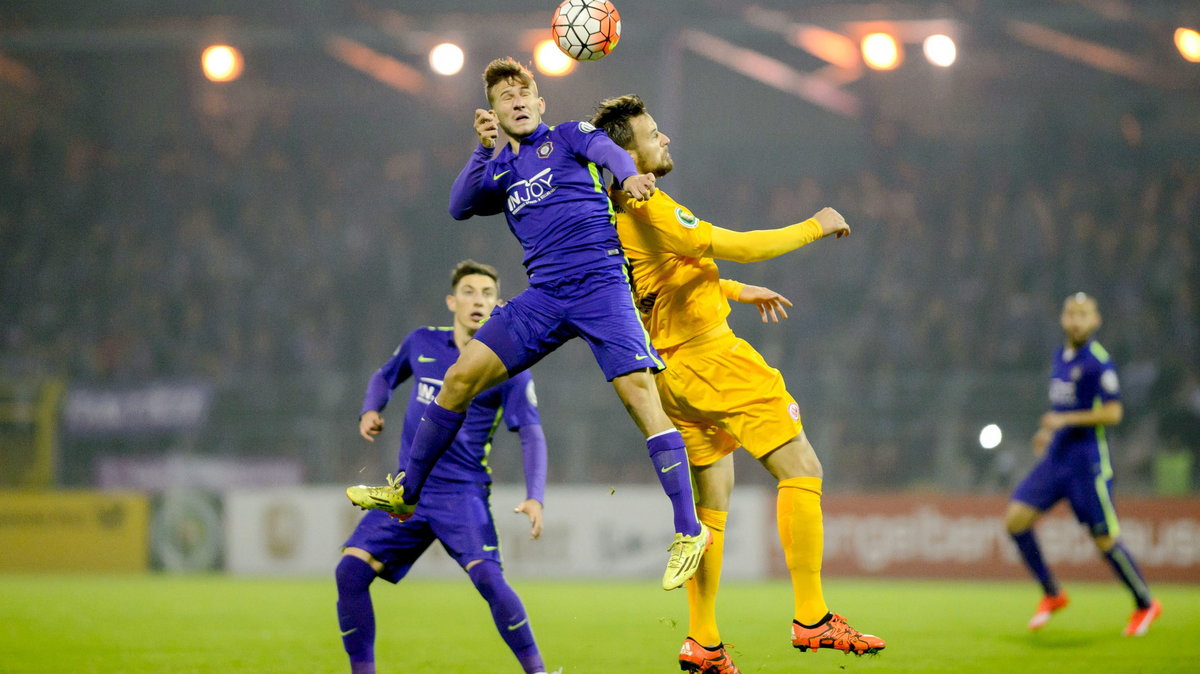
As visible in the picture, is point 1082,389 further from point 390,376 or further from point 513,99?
point 513,99

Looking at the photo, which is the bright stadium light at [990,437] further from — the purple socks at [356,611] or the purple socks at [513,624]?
the purple socks at [356,611]

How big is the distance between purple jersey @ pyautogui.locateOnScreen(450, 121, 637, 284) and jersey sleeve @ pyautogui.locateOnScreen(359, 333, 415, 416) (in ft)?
4.21

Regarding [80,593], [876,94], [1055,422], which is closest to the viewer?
[1055,422]

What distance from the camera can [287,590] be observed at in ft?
43.3

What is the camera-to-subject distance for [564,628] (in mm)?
9578

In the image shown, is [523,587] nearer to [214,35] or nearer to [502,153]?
[502,153]

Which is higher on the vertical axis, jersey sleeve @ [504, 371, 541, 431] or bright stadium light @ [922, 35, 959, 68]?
A: bright stadium light @ [922, 35, 959, 68]

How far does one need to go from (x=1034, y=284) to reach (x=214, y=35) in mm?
13803

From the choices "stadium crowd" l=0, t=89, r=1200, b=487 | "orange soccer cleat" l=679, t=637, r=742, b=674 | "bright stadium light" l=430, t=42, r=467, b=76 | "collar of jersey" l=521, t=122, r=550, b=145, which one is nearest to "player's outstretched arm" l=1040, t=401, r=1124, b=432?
"orange soccer cleat" l=679, t=637, r=742, b=674

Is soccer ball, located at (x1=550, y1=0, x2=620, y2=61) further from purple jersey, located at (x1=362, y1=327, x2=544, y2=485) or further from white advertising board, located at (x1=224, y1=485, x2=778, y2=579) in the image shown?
white advertising board, located at (x1=224, y1=485, x2=778, y2=579)

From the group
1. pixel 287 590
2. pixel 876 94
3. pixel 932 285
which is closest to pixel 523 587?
pixel 287 590

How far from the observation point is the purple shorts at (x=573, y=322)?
5395mm

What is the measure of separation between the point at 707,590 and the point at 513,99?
2512 mm

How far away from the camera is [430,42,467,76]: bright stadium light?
56.7ft
